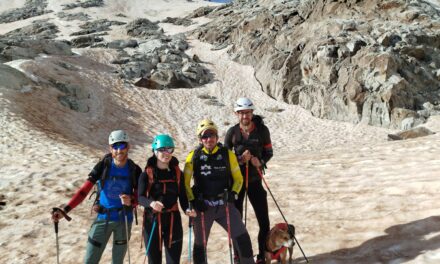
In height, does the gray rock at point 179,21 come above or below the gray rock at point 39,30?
above

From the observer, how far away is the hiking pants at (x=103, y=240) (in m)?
5.25

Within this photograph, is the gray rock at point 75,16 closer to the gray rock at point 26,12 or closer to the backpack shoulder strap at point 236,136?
the gray rock at point 26,12

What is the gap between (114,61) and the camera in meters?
37.3

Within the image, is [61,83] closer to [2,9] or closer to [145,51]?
[145,51]

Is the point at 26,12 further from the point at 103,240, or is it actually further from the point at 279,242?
the point at 279,242

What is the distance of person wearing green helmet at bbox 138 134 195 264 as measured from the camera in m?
5.11

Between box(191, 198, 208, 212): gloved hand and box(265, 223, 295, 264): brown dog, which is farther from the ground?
box(191, 198, 208, 212): gloved hand

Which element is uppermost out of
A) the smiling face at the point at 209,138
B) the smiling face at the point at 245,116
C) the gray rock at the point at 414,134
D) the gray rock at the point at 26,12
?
the gray rock at the point at 26,12

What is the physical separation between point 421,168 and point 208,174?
7.51 m

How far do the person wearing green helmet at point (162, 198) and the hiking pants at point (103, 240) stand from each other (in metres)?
0.44

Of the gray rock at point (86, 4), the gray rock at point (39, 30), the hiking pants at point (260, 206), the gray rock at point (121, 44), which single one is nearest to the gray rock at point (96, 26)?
the gray rock at point (39, 30)

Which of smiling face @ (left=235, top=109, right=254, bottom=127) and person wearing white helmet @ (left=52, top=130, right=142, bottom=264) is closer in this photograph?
person wearing white helmet @ (left=52, top=130, right=142, bottom=264)

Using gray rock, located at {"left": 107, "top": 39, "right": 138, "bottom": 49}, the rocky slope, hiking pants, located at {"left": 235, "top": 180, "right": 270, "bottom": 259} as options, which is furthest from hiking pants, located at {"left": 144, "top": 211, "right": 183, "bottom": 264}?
gray rock, located at {"left": 107, "top": 39, "right": 138, "bottom": 49}

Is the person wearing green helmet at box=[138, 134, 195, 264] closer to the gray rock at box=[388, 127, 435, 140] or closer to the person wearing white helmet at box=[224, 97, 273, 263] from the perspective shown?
the person wearing white helmet at box=[224, 97, 273, 263]
